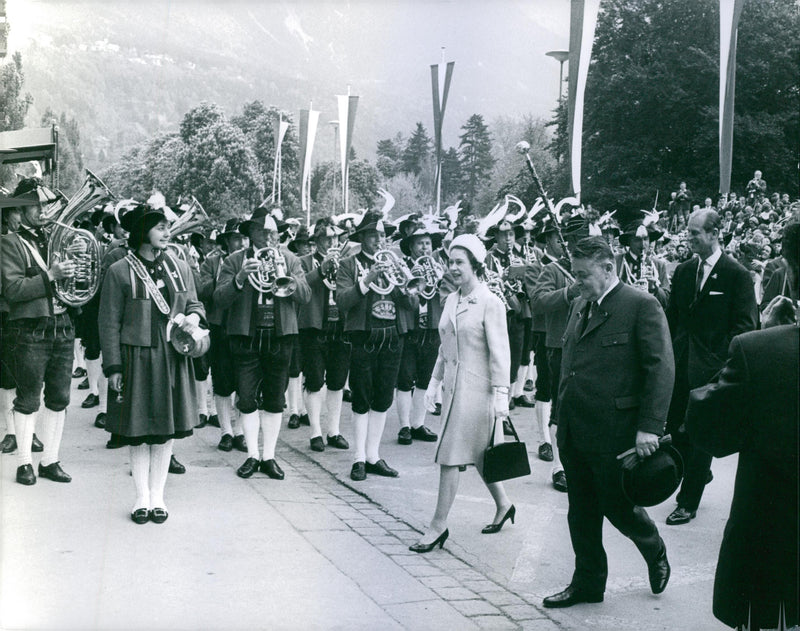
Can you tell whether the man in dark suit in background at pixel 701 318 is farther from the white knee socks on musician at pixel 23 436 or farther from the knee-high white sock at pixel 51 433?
the white knee socks on musician at pixel 23 436

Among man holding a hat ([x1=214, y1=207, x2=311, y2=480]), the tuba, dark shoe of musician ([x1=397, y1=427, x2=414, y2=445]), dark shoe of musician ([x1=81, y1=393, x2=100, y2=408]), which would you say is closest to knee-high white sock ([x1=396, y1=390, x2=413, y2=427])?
dark shoe of musician ([x1=397, y1=427, x2=414, y2=445])

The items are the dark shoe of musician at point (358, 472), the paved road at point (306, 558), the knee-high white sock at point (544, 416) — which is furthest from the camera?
the knee-high white sock at point (544, 416)

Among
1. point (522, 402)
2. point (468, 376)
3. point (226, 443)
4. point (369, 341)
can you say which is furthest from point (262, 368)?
point (522, 402)

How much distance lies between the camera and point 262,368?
8.41 metres

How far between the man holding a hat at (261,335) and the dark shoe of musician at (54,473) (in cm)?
154

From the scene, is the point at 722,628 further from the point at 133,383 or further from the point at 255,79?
the point at 255,79

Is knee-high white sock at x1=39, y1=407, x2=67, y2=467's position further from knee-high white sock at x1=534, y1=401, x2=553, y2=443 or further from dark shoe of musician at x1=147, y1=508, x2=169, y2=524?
knee-high white sock at x1=534, y1=401, x2=553, y2=443

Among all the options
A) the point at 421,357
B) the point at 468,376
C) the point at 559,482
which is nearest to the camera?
the point at 468,376

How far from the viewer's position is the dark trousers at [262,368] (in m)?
8.30

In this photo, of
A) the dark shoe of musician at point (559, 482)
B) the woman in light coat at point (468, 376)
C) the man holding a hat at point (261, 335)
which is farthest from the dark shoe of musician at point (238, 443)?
the woman in light coat at point (468, 376)

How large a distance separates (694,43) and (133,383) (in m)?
23.8

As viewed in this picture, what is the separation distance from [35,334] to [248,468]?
7.22 feet

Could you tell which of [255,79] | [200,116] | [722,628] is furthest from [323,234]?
[255,79]

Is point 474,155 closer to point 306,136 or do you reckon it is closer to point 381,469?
point 306,136
